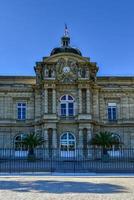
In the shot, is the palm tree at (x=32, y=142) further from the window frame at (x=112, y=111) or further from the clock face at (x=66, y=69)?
the window frame at (x=112, y=111)

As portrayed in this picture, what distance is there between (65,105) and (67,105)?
0.77 ft

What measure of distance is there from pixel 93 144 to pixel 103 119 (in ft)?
17.6

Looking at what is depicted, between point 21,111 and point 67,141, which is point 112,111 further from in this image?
point 21,111

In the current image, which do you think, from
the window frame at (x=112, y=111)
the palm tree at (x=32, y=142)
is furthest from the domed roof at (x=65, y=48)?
the palm tree at (x=32, y=142)

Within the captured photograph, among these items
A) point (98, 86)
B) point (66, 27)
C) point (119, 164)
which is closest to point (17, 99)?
point (98, 86)

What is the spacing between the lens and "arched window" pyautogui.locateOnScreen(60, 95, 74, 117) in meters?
44.3

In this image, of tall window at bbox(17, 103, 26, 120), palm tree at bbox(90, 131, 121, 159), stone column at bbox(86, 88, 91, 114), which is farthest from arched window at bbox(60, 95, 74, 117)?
tall window at bbox(17, 103, 26, 120)

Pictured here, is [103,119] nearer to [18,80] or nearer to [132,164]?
[18,80]

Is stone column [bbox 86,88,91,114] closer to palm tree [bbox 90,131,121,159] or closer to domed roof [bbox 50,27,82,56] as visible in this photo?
palm tree [bbox 90,131,121,159]

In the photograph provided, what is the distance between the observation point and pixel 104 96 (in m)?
46.5

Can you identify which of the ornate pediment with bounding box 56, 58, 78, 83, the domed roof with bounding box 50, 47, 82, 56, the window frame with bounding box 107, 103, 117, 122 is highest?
the domed roof with bounding box 50, 47, 82, 56

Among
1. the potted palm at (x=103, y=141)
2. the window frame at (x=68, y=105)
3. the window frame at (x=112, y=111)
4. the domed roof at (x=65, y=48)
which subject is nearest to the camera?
the potted palm at (x=103, y=141)

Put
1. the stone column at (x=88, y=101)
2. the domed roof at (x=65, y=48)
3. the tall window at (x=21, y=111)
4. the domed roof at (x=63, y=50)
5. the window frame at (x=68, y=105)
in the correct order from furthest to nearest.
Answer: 1. the domed roof at (x=65, y=48)
2. the domed roof at (x=63, y=50)
3. the tall window at (x=21, y=111)
4. the window frame at (x=68, y=105)
5. the stone column at (x=88, y=101)

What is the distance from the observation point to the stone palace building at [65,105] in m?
43.1
